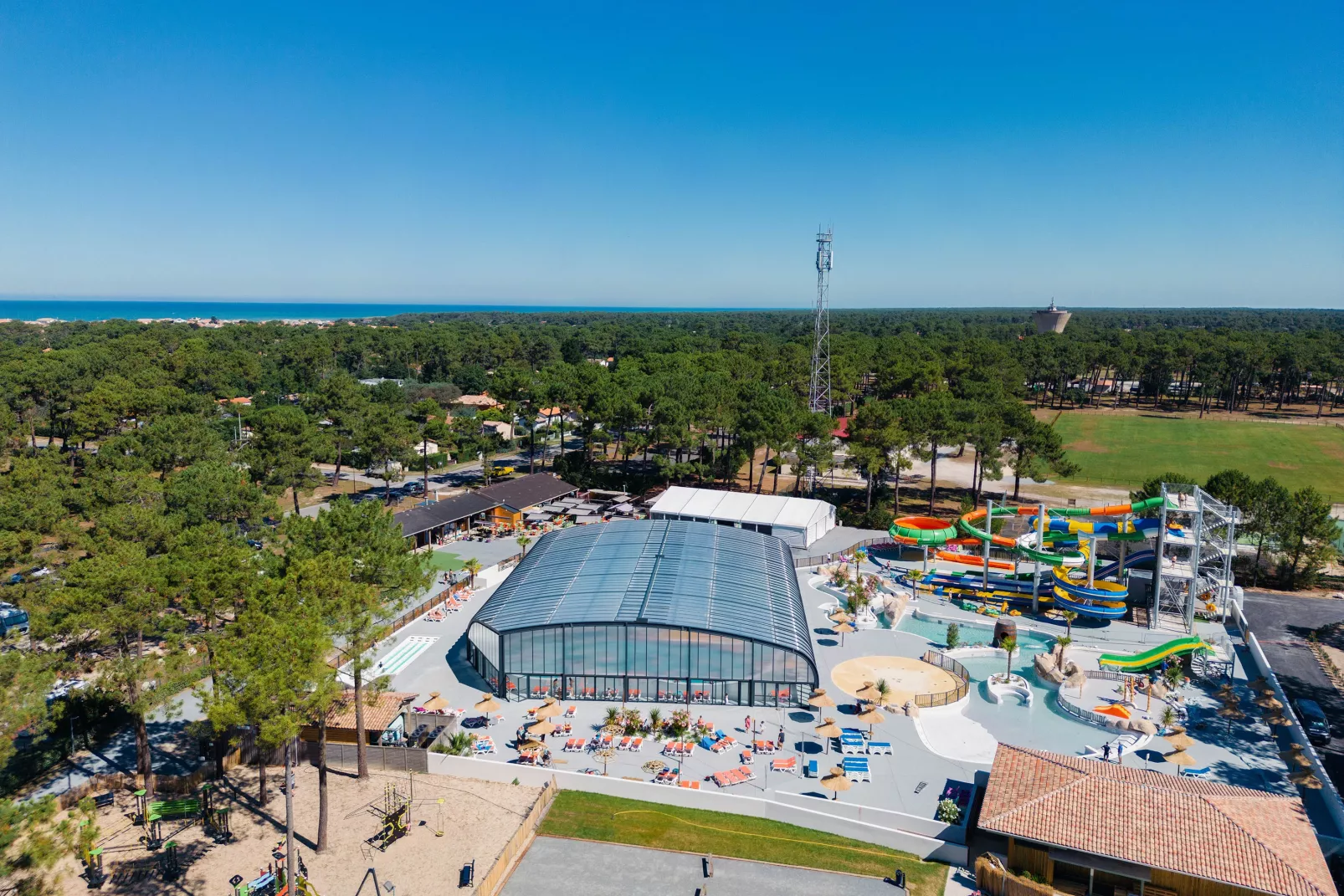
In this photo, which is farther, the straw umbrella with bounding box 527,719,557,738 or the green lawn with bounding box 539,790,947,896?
the straw umbrella with bounding box 527,719,557,738

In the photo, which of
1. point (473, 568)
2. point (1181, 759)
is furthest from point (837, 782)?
point (473, 568)

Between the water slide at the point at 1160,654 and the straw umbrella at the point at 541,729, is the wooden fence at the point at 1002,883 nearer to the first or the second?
the straw umbrella at the point at 541,729

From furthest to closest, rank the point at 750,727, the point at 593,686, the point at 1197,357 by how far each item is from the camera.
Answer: the point at 1197,357 < the point at 593,686 < the point at 750,727

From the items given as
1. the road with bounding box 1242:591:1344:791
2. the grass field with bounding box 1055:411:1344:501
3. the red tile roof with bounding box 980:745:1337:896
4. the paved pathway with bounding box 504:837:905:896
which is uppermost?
the grass field with bounding box 1055:411:1344:501

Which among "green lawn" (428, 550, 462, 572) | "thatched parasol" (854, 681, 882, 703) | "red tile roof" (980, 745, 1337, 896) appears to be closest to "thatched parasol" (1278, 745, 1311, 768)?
"red tile roof" (980, 745, 1337, 896)

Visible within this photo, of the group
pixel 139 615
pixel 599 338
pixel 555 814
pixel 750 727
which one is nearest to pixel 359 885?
pixel 555 814

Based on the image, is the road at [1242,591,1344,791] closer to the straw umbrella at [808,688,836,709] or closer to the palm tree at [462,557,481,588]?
the straw umbrella at [808,688,836,709]

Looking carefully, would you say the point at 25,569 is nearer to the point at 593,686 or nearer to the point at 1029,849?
the point at 593,686
